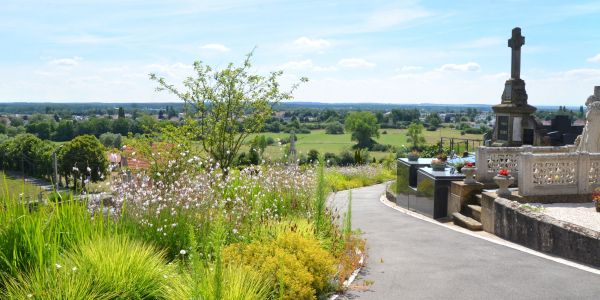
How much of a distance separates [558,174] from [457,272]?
18.2ft

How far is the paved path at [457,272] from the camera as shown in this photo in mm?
7938

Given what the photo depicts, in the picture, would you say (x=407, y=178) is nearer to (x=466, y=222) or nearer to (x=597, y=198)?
(x=466, y=222)

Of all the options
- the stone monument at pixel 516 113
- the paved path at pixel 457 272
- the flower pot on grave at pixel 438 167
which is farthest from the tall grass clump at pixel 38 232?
the stone monument at pixel 516 113

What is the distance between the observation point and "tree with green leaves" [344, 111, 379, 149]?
387 ft

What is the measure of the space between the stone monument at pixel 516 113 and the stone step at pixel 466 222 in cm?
855

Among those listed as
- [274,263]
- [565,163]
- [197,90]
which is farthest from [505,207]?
[197,90]

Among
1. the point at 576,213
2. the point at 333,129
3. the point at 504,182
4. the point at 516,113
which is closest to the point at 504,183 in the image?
the point at 504,182

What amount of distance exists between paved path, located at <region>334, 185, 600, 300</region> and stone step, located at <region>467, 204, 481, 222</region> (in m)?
1.39

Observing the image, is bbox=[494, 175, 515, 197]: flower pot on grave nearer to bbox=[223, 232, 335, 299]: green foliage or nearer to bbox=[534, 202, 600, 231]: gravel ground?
bbox=[534, 202, 600, 231]: gravel ground

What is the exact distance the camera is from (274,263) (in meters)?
7.12

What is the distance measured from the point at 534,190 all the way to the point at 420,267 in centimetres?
490

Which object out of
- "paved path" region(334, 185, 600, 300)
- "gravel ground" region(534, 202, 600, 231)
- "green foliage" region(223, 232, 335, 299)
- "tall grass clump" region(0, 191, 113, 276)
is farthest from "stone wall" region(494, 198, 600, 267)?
"tall grass clump" region(0, 191, 113, 276)

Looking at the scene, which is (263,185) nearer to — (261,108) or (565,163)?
(565,163)

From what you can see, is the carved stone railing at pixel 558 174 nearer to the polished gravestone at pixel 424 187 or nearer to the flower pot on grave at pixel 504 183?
the flower pot on grave at pixel 504 183
